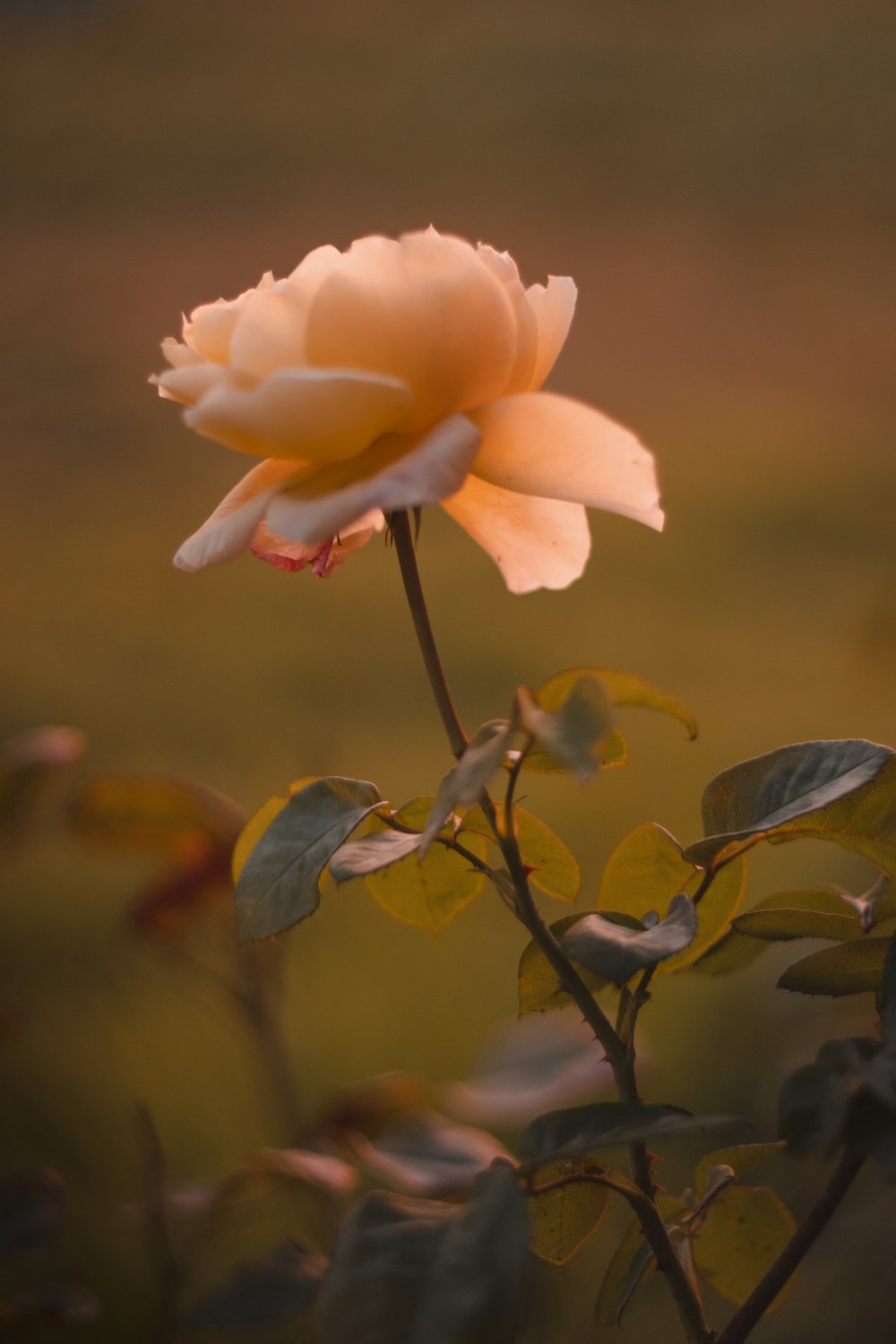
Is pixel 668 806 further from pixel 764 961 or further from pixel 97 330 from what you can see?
pixel 97 330

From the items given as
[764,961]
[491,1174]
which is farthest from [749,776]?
[764,961]

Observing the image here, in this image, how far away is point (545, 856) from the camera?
0.22 m

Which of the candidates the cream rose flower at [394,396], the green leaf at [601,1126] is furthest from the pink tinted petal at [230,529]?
the green leaf at [601,1126]

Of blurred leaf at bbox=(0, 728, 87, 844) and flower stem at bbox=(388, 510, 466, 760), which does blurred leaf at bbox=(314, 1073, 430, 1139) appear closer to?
blurred leaf at bbox=(0, 728, 87, 844)

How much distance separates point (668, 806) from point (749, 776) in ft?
2.98

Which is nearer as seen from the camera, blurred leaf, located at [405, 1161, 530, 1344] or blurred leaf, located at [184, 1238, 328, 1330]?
blurred leaf, located at [405, 1161, 530, 1344]

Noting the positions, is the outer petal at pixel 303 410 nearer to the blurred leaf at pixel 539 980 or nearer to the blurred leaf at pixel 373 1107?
the blurred leaf at pixel 539 980

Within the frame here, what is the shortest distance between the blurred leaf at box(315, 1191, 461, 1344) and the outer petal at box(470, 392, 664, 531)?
107 mm

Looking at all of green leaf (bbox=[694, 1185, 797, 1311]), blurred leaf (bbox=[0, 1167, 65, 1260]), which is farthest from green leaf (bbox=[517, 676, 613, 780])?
blurred leaf (bbox=[0, 1167, 65, 1260])

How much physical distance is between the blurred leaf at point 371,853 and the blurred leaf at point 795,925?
0.06 m

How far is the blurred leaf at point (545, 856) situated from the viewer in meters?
0.22

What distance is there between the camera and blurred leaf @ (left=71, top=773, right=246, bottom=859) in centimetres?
42

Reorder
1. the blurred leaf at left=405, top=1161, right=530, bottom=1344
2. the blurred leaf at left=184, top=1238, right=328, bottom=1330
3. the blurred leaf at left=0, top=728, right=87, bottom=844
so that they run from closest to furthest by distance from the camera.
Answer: the blurred leaf at left=405, top=1161, right=530, bottom=1344 < the blurred leaf at left=184, top=1238, right=328, bottom=1330 < the blurred leaf at left=0, top=728, right=87, bottom=844

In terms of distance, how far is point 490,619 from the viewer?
53.4 inches
